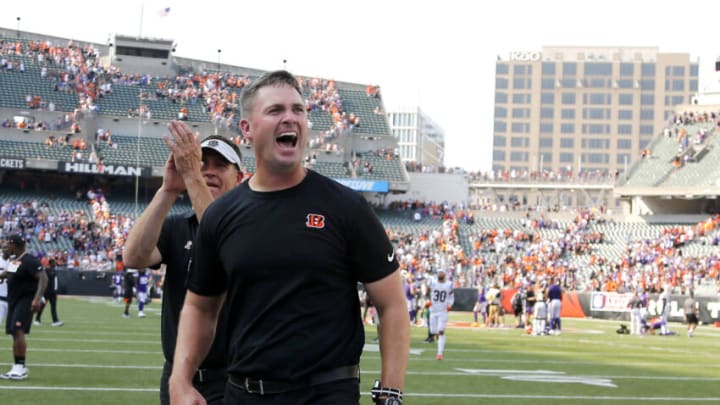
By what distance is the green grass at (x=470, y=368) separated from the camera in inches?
571

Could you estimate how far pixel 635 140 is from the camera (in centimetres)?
17562

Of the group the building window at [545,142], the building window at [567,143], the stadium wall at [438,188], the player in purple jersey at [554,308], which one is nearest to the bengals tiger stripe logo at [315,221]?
the player in purple jersey at [554,308]

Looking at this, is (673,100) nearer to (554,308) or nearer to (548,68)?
(548,68)

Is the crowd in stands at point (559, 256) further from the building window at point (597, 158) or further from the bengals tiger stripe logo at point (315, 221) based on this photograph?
the building window at point (597, 158)

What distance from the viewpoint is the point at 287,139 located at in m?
4.80

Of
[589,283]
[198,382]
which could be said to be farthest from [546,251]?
[198,382]

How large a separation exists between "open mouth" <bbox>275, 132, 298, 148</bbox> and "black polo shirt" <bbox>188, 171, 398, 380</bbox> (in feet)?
0.65

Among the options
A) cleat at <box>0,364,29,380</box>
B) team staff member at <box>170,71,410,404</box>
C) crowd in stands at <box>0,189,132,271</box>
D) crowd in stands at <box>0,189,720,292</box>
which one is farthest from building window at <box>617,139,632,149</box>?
team staff member at <box>170,71,410,404</box>

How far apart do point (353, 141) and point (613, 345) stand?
4332 cm

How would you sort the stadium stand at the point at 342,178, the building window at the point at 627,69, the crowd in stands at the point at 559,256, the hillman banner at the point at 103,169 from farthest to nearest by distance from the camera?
the building window at the point at 627,69, the hillman banner at the point at 103,169, the stadium stand at the point at 342,178, the crowd in stands at the point at 559,256

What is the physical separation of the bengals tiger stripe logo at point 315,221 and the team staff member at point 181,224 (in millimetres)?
Answer: 1125

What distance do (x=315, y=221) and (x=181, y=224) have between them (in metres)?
2.04

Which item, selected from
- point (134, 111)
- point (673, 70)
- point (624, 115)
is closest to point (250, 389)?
point (134, 111)

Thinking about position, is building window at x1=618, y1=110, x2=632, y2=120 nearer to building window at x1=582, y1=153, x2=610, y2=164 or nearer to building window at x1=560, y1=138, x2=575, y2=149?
building window at x1=582, y1=153, x2=610, y2=164
